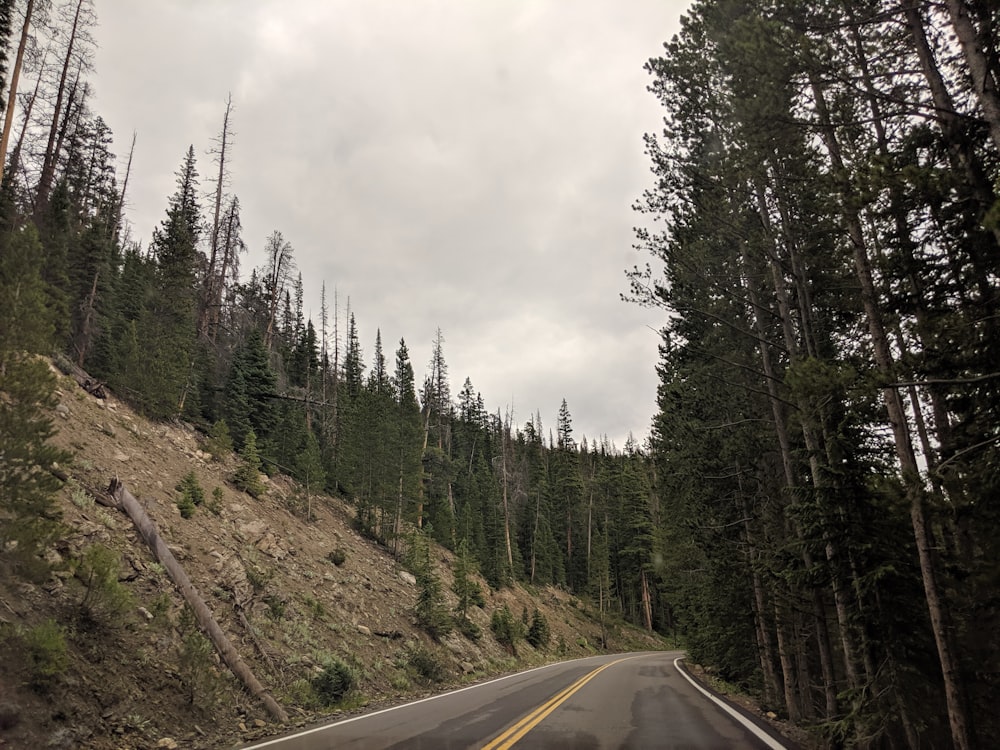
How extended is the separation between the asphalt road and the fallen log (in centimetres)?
232

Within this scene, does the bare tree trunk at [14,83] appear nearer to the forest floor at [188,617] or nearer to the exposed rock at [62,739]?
the forest floor at [188,617]

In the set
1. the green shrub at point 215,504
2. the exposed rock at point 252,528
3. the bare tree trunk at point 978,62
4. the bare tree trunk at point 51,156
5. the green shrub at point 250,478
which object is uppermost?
the bare tree trunk at point 51,156

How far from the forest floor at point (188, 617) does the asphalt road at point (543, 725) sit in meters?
1.76

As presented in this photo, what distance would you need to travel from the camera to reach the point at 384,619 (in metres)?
21.4

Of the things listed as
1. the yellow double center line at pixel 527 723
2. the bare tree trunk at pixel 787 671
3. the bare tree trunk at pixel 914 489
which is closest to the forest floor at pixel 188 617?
the yellow double center line at pixel 527 723

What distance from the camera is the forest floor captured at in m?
7.77

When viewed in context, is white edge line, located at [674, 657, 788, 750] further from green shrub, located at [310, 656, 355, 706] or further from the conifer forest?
green shrub, located at [310, 656, 355, 706]

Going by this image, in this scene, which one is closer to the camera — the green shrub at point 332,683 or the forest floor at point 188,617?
the forest floor at point 188,617

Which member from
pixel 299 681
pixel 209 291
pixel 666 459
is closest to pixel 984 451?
pixel 666 459

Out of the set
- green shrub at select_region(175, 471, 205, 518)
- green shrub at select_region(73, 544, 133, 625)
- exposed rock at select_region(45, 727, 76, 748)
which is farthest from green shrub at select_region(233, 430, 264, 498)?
exposed rock at select_region(45, 727, 76, 748)

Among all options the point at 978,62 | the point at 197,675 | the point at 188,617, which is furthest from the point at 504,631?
the point at 978,62

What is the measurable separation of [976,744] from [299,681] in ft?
42.8

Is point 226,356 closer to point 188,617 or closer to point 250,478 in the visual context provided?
point 250,478

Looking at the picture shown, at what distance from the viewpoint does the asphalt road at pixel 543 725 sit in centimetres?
775
